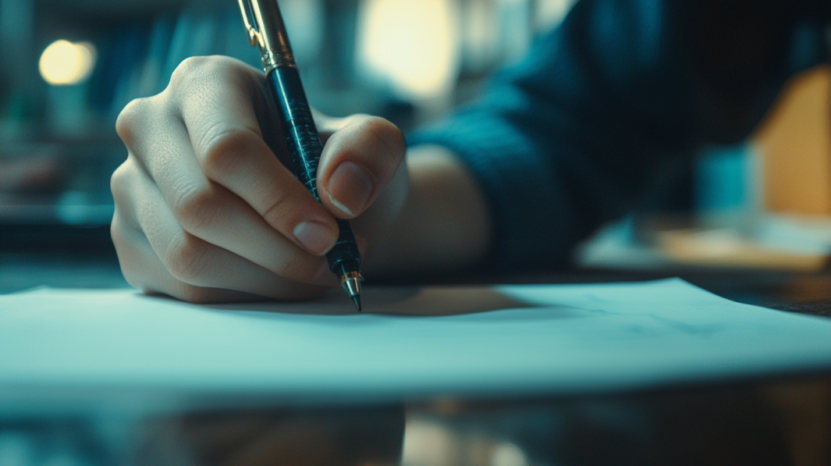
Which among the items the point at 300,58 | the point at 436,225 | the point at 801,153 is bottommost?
the point at 801,153

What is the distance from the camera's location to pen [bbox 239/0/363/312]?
23 centimetres

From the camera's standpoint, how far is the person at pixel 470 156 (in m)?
0.23

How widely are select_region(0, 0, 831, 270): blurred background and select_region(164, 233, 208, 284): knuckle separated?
0.46 metres

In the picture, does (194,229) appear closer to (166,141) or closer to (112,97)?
(166,141)

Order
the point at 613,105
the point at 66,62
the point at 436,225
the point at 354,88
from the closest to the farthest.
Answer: the point at 436,225, the point at 613,105, the point at 66,62, the point at 354,88

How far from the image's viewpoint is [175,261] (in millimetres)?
259

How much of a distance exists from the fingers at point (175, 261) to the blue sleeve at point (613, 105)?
25cm

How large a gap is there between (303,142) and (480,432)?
176mm

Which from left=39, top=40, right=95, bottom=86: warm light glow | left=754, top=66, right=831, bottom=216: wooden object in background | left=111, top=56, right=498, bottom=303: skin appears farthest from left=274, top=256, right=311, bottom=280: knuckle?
left=39, top=40, right=95, bottom=86: warm light glow

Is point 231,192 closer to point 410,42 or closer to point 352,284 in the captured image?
point 352,284

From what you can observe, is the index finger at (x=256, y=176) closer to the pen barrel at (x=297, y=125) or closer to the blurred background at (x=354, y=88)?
the pen barrel at (x=297, y=125)

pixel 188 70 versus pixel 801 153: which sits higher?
pixel 188 70

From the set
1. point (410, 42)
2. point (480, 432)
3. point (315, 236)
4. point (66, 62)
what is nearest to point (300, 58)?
point (410, 42)

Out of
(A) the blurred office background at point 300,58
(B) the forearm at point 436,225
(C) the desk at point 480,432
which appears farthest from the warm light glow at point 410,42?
(C) the desk at point 480,432
